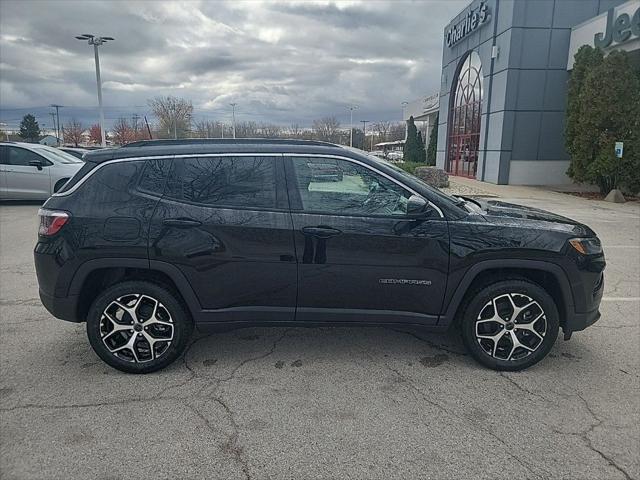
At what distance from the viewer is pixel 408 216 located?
3.17 metres

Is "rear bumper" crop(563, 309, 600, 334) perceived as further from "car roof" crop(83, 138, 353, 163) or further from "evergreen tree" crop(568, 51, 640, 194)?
"evergreen tree" crop(568, 51, 640, 194)

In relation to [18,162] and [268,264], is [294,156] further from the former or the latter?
[18,162]

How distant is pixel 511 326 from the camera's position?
330 cm

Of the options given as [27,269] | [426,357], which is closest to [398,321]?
[426,357]

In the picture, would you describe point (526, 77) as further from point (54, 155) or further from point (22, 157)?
point (22, 157)

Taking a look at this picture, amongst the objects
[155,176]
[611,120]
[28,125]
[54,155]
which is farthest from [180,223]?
[28,125]

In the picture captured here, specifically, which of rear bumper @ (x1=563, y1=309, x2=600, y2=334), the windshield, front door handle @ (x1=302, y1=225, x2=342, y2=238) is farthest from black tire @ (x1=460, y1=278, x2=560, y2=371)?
the windshield

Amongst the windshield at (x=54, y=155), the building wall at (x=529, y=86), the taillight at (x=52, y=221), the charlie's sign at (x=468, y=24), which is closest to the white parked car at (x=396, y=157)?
the charlie's sign at (x=468, y=24)

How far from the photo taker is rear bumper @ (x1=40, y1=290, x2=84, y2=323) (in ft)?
10.6

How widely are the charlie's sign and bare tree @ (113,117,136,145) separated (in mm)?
33300

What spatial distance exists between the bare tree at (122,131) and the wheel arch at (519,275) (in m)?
47.5

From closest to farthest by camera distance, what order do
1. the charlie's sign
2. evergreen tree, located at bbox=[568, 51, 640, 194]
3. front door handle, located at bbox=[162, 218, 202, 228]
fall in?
front door handle, located at bbox=[162, 218, 202, 228] < evergreen tree, located at bbox=[568, 51, 640, 194] < the charlie's sign

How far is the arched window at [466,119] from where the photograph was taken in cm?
2288

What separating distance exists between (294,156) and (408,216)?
0.97 meters
